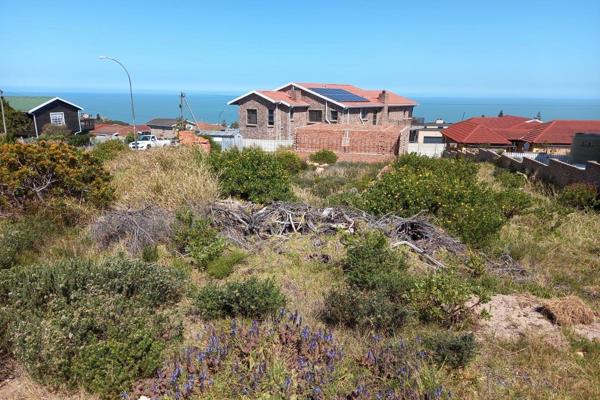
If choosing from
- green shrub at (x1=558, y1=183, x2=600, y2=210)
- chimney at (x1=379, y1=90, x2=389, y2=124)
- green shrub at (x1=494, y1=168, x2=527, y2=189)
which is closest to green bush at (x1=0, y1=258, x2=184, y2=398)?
green shrub at (x1=558, y1=183, x2=600, y2=210)

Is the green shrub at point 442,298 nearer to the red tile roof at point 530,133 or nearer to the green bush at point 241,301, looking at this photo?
the green bush at point 241,301

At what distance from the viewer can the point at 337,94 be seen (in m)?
33.8

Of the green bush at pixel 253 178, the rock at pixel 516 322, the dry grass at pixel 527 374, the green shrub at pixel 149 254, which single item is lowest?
the rock at pixel 516 322

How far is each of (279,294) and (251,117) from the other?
2894cm

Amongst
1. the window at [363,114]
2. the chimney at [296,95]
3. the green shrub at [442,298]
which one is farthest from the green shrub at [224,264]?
the window at [363,114]

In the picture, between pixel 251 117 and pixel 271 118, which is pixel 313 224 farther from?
pixel 251 117

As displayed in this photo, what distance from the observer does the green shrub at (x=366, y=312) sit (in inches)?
170

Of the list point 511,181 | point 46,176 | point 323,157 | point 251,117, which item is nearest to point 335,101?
point 251,117

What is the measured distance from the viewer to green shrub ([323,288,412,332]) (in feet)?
Result: 14.1

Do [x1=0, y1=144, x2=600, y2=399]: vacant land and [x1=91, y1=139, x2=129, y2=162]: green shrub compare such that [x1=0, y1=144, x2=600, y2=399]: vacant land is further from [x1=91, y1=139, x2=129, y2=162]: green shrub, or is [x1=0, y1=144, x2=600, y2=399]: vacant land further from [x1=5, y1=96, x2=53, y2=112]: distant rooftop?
[x1=5, y1=96, x2=53, y2=112]: distant rooftop

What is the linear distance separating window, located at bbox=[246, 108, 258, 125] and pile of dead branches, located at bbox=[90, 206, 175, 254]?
25435 millimetres

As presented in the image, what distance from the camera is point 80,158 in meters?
9.05

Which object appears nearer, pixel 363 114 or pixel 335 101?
pixel 335 101

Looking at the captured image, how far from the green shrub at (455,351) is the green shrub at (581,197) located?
9.92 metres
